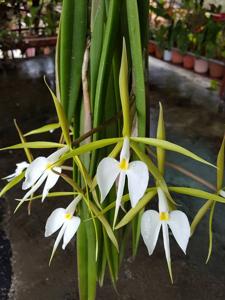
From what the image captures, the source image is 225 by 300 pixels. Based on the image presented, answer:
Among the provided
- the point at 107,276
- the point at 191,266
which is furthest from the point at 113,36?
the point at 191,266

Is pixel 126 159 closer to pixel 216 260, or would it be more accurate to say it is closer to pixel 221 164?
pixel 221 164

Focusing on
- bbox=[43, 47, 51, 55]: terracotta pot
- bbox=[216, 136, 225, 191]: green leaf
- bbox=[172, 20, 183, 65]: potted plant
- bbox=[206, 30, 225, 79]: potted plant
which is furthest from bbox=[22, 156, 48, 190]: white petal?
bbox=[43, 47, 51, 55]: terracotta pot

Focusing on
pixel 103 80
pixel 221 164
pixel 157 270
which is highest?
pixel 103 80

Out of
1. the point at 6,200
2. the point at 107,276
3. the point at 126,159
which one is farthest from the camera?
the point at 6,200

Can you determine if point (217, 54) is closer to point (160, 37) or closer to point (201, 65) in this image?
point (201, 65)

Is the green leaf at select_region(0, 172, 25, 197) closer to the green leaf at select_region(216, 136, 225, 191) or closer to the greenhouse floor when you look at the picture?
the green leaf at select_region(216, 136, 225, 191)

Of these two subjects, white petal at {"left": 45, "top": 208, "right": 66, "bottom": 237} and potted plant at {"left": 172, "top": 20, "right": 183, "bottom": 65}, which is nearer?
white petal at {"left": 45, "top": 208, "right": 66, "bottom": 237}
